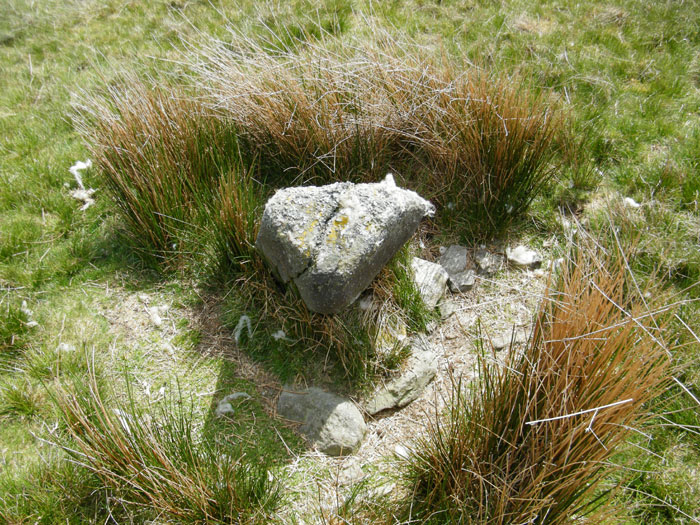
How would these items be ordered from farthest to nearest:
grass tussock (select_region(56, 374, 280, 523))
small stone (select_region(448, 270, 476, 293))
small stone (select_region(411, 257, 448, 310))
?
small stone (select_region(448, 270, 476, 293)), small stone (select_region(411, 257, 448, 310)), grass tussock (select_region(56, 374, 280, 523))

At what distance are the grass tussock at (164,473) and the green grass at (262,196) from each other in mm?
139

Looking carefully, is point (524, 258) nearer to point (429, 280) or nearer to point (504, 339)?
point (504, 339)

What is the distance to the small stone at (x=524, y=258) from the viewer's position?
140 inches

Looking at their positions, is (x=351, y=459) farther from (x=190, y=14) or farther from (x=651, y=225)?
(x=190, y=14)

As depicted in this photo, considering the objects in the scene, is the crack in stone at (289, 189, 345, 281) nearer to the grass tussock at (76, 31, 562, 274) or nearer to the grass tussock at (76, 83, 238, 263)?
the grass tussock at (76, 31, 562, 274)

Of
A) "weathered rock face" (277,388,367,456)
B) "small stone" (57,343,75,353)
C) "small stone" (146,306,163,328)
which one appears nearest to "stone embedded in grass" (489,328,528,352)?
"weathered rock face" (277,388,367,456)

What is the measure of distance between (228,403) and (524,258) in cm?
219

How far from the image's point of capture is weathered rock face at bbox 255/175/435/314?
2.65m

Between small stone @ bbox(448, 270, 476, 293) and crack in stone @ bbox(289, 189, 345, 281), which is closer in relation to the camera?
crack in stone @ bbox(289, 189, 345, 281)

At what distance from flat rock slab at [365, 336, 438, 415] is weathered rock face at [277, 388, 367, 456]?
0.50 feet

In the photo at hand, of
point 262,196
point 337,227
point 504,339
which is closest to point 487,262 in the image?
point 504,339

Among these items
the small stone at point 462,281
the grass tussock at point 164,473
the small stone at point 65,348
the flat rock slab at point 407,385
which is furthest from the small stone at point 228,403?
the small stone at point 462,281

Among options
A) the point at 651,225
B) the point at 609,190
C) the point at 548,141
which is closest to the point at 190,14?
the point at 548,141

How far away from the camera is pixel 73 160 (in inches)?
179
